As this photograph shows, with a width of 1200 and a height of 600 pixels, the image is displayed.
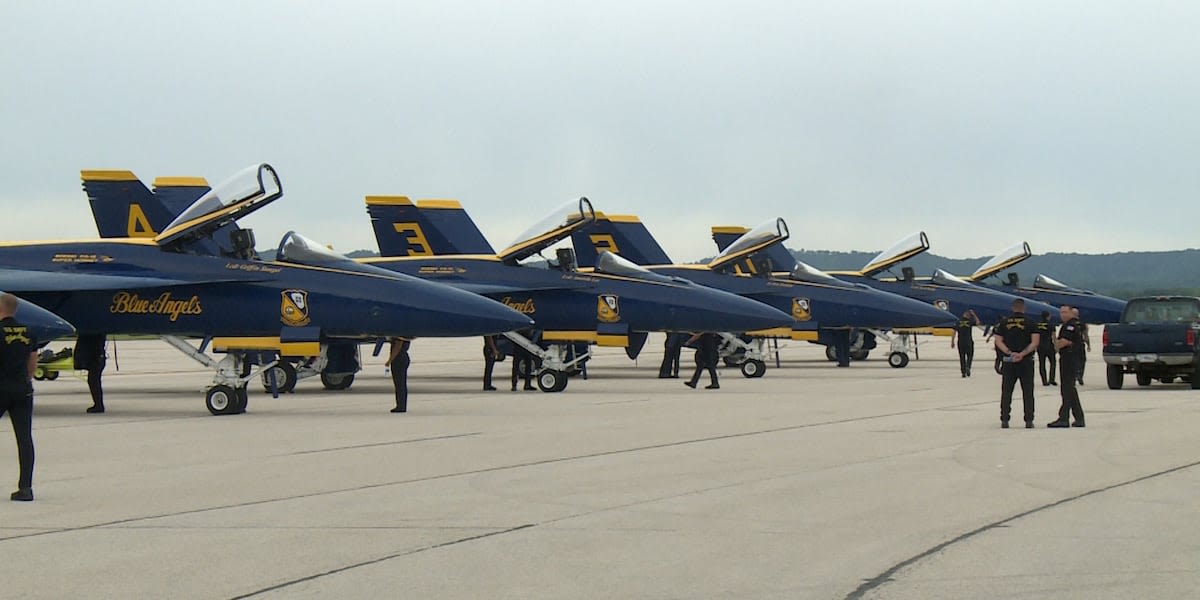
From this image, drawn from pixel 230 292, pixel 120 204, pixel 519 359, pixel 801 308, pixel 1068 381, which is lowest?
pixel 1068 381

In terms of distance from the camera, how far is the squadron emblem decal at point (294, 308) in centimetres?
1994

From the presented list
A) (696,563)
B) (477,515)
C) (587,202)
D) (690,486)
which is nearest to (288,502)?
(477,515)

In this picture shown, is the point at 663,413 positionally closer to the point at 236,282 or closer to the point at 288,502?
the point at 236,282

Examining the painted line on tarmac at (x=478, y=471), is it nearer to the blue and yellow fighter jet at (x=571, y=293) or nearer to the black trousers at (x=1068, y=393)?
the black trousers at (x=1068, y=393)

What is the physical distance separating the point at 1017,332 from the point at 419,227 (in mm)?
16381

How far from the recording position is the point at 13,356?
412 inches

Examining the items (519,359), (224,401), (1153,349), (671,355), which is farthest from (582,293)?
(1153,349)

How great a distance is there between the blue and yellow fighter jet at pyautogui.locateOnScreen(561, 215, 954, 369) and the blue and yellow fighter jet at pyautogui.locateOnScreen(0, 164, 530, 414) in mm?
13656

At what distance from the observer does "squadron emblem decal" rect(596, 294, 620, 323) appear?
88.7 ft

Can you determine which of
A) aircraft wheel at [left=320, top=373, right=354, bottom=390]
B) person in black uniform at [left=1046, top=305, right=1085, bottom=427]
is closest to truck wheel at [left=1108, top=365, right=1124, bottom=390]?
person in black uniform at [left=1046, top=305, right=1085, bottom=427]

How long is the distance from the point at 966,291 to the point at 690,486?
33.0 m

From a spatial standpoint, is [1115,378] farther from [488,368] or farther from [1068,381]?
[488,368]

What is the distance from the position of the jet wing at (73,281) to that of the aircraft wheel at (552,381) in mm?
7049

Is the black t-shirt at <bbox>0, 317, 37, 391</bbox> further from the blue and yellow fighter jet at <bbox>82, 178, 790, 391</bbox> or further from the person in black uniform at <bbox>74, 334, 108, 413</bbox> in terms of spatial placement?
the blue and yellow fighter jet at <bbox>82, 178, 790, 391</bbox>
